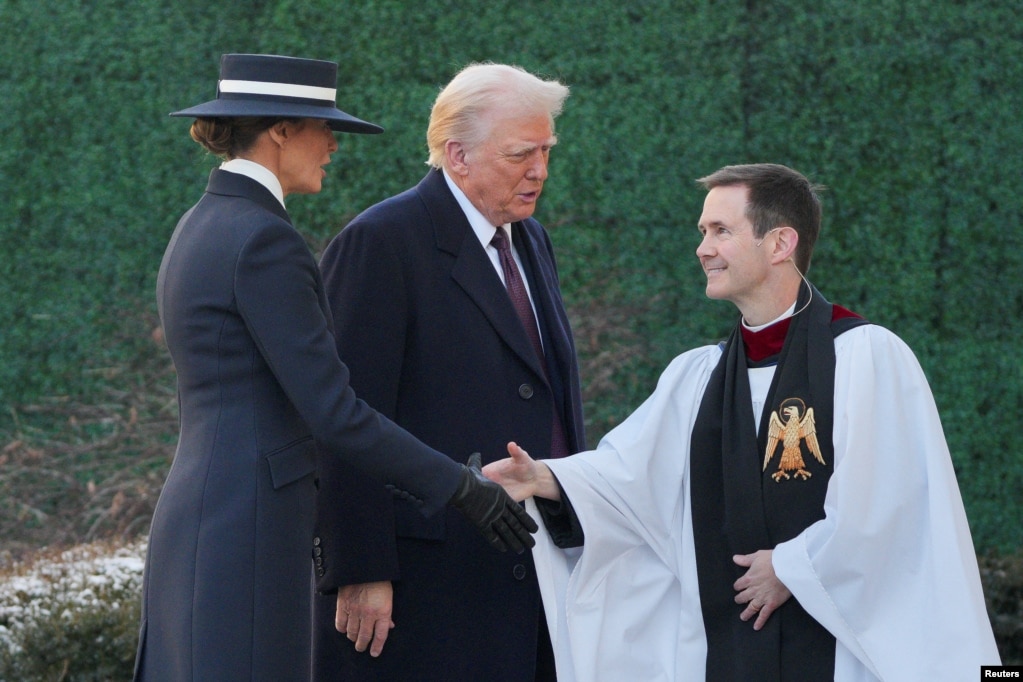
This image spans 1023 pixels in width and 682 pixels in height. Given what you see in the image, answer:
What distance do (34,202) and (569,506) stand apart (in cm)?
436

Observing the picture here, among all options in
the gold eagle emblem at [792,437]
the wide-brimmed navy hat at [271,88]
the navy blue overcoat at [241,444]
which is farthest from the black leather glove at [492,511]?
the wide-brimmed navy hat at [271,88]

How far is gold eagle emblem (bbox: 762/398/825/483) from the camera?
117 inches

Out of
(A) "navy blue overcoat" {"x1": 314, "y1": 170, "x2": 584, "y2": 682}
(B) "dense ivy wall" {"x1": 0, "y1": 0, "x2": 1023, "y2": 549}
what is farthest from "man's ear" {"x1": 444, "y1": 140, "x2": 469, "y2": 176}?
(B) "dense ivy wall" {"x1": 0, "y1": 0, "x2": 1023, "y2": 549}

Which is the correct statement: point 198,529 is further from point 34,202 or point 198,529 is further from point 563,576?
point 34,202

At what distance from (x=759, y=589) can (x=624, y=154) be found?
3796 mm

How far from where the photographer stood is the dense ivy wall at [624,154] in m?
6.27

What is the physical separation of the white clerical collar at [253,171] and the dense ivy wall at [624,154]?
372 cm

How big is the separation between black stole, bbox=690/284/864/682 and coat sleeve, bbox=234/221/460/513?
79cm

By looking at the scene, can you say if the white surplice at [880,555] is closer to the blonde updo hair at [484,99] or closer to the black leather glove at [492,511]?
the black leather glove at [492,511]

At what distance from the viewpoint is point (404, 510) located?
3164mm

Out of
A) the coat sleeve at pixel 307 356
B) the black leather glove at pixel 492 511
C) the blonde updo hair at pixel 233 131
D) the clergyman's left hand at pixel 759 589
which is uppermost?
the blonde updo hair at pixel 233 131

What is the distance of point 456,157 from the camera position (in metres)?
3.41

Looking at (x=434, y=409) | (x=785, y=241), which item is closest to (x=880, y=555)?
(x=785, y=241)

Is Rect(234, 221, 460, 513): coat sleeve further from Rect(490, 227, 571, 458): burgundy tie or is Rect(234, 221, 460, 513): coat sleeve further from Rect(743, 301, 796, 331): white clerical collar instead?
Rect(743, 301, 796, 331): white clerical collar
